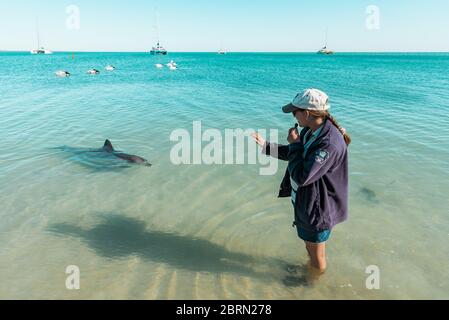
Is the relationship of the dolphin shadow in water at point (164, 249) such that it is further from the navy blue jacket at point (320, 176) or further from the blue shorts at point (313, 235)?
the navy blue jacket at point (320, 176)

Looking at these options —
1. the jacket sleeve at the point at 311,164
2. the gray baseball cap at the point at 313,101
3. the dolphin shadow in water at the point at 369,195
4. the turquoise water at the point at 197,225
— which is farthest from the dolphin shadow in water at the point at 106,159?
the gray baseball cap at the point at 313,101

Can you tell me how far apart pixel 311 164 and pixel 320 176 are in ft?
0.85

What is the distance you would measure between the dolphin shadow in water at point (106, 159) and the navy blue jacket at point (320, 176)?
24.0ft

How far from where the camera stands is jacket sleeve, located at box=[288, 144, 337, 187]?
365 cm

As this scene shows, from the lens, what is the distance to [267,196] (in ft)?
27.6

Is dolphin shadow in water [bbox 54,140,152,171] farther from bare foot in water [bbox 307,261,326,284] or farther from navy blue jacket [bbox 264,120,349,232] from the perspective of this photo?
navy blue jacket [bbox 264,120,349,232]

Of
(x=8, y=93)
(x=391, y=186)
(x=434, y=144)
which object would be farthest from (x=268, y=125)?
(x=8, y=93)

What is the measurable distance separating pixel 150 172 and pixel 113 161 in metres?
1.64

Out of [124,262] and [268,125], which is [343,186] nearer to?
[124,262]

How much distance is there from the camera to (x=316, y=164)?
12.0 feet

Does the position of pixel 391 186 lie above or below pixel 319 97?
below

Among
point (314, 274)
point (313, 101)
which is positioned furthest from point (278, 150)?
A: point (314, 274)

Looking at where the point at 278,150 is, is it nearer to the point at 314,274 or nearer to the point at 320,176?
the point at 320,176

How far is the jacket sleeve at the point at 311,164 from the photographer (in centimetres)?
365
